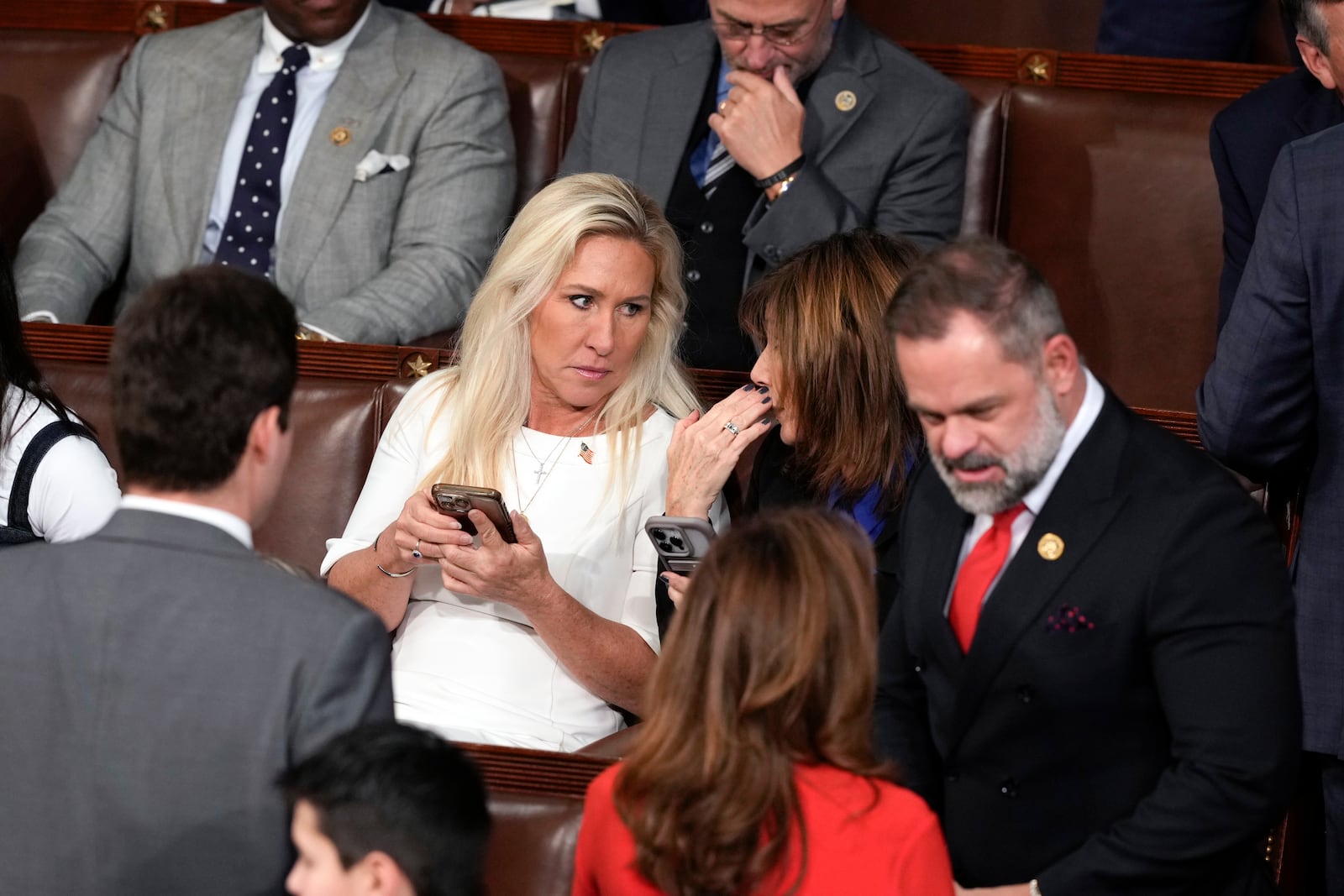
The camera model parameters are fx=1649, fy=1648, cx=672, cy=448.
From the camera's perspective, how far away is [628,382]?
261cm

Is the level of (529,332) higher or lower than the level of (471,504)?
higher

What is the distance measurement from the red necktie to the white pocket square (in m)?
1.91

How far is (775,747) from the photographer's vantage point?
4.75 ft

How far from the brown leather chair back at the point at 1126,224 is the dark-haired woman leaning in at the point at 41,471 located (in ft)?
6.54

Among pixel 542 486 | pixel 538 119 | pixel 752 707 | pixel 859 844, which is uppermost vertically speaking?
pixel 538 119

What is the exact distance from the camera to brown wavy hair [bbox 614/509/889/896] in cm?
143

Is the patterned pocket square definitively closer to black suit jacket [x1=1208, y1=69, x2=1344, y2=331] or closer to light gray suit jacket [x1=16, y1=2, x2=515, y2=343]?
black suit jacket [x1=1208, y1=69, x2=1344, y2=331]

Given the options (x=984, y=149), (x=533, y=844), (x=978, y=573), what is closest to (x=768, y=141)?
(x=984, y=149)

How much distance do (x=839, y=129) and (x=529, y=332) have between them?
2.90 ft

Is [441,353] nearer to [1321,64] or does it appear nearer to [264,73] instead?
[264,73]

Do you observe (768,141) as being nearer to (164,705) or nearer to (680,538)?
(680,538)

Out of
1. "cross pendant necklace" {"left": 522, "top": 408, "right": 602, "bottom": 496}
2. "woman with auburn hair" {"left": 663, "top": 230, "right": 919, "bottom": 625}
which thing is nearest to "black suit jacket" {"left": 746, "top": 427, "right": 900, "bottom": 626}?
"woman with auburn hair" {"left": 663, "top": 230, "right": 919, "bottom": 625}

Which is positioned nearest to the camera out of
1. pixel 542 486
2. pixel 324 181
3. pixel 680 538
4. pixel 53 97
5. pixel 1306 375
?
pixel 1306 375

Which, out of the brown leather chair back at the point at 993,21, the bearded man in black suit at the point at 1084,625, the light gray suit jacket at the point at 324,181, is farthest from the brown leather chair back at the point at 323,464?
the brown leather chair back at the point at 993,21
